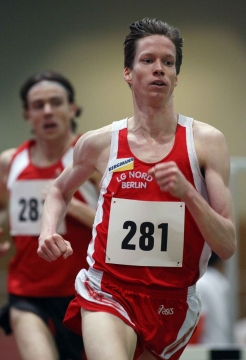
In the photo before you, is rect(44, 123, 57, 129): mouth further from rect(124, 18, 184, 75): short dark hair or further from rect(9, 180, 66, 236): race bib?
rect(124, 18, 184, 75): short dark hair

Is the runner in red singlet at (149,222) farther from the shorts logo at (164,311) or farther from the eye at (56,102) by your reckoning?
the eye at (56,102)

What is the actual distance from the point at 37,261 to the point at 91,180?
1.69 ft

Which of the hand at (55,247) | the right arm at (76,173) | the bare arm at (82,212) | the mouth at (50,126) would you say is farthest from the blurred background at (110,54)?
the hand at (55,247)

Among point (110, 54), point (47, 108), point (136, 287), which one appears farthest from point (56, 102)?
point (110, 54)

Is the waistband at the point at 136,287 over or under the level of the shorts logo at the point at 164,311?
over

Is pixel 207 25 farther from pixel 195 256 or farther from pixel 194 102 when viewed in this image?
Result: pixel 195 256

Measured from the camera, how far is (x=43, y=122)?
13.0ft

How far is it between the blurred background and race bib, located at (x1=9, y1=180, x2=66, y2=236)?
3.53 metres

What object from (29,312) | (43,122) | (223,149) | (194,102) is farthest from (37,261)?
(194,102)

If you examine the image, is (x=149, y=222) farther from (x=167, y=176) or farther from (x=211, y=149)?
(x=167, y=176)

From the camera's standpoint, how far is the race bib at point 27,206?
3.78 meters

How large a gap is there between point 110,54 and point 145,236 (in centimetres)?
567

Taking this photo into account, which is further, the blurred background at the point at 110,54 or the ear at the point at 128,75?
the blurred background at the point at 110,54

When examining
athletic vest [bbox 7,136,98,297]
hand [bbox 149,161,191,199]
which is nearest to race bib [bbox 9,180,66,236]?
athletic vest [bbox 7,136,98,297]
